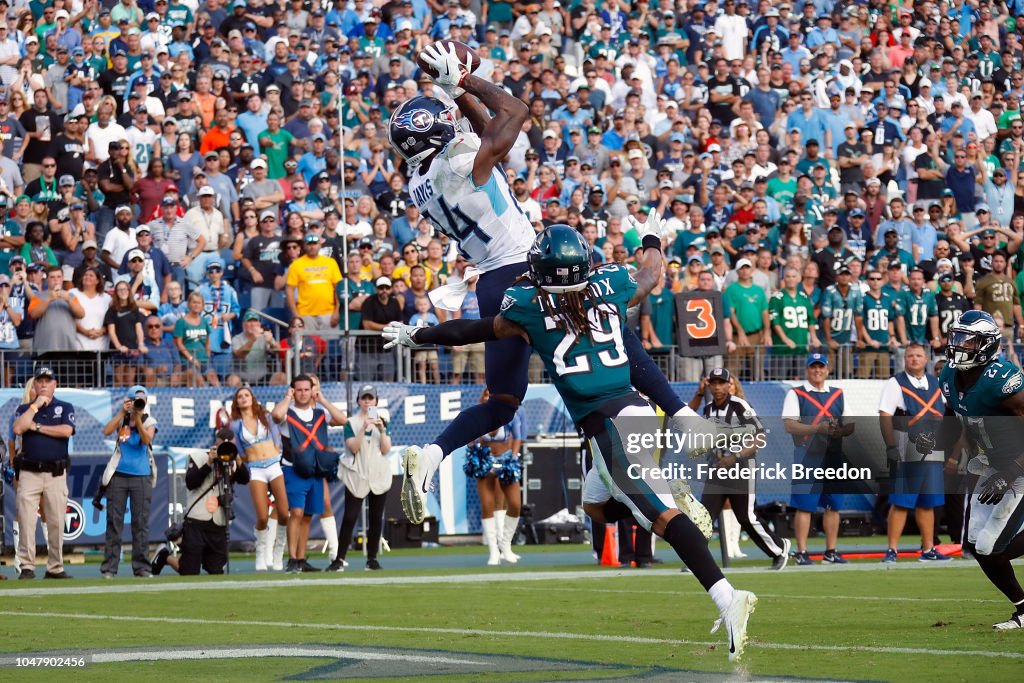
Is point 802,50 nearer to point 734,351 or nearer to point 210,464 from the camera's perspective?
point 734,351

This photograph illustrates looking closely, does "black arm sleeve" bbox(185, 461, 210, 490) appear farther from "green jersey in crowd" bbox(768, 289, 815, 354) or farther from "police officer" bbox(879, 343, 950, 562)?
"green jersey in crowd" bbox(768, 289, 815, 354)

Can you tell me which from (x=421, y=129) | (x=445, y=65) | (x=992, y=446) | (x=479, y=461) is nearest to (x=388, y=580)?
(x=479, y=461)

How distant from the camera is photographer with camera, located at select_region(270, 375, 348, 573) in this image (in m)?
15.8

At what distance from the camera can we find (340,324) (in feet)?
62.8

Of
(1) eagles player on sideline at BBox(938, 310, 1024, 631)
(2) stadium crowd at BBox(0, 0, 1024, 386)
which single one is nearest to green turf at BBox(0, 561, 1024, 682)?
(1) eagles player on sideline at BBox(938, 310, 1024, 631)

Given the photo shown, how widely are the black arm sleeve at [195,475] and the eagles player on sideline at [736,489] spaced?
472 cm

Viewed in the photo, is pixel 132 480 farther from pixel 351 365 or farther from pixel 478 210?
pixel 478 210

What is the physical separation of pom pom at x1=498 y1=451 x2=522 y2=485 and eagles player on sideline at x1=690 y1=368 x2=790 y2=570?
232 cm

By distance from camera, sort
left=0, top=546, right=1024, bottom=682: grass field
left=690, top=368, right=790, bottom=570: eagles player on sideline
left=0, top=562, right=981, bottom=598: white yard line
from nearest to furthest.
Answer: left=0, top=546, right=1024, bottom=682: grass field, left=0, top=562, right=981, bottom=598: white yard line, left=690, top=368, right=790, bottom=570: eagles player on sideline

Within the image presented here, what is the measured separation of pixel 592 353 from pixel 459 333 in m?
0.80

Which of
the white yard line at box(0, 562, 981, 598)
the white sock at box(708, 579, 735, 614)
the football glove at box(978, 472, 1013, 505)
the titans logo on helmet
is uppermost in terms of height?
the titans logo on helmet

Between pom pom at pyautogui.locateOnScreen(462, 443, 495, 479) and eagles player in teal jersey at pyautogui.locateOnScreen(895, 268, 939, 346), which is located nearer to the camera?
pom pom at pyautogui.locateOnScreen(462, 443, 495, 479)

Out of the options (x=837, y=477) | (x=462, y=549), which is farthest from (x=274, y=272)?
(x=837, y=477)

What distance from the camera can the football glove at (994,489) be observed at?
9.32 meters
